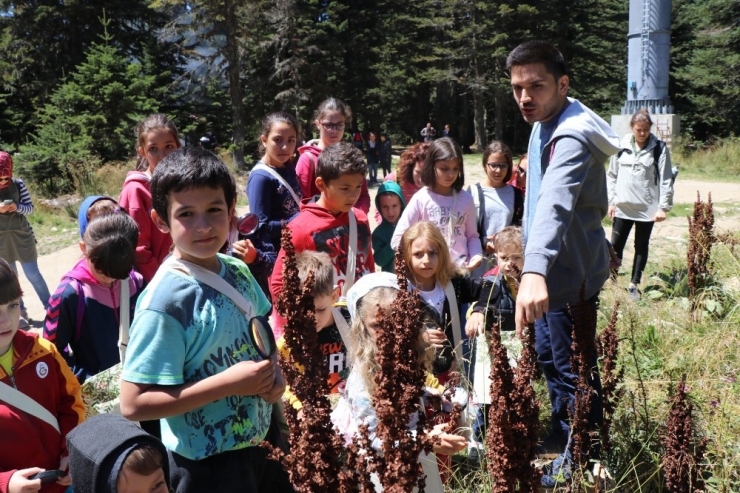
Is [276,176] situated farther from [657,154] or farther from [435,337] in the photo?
[657,154]

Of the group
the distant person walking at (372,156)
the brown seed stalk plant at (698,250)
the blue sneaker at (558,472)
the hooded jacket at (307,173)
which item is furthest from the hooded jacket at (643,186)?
the distant person walking at (372,156)

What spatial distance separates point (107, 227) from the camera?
3260mm

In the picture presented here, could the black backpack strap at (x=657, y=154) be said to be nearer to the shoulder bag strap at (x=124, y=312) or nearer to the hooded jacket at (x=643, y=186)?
the hooded jacket at (x=643, y=186)

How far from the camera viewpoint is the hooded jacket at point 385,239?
5133 mm

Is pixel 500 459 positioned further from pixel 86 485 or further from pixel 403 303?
pixel 86 485

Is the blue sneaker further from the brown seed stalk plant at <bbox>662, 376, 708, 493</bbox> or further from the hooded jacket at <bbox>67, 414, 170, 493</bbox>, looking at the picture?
the hooded jacket at <bbox>67, 414, 170, 493</bbox>

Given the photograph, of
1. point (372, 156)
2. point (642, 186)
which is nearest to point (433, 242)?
point (642, 186)

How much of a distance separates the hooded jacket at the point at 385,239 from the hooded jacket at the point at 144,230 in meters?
1.73

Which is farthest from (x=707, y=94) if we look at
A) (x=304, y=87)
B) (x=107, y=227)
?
(x=107, y=227)

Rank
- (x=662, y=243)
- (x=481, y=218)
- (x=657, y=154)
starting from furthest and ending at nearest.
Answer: (x=662, y=243) → (x=657, y=154) → (x=481, y=218)

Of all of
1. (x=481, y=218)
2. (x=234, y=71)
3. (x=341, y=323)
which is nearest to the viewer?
(x=341, y=323)

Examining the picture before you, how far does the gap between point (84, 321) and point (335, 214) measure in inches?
58.5

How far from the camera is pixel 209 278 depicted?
192cm

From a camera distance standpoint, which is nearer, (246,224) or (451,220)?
(246,224)
